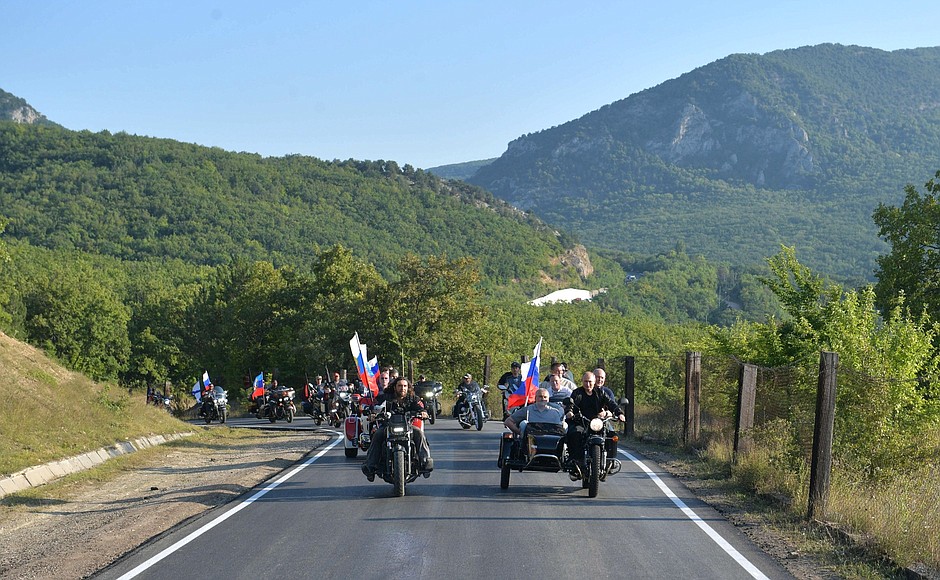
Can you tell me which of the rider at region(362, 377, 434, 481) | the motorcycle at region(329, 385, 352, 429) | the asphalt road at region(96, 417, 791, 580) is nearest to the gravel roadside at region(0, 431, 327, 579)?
the asphalt road at region(96, 417, 791, 580)

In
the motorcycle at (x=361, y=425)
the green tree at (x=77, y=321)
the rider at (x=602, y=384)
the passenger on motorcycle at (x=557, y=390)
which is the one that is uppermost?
the rider at (x=602, y=384)

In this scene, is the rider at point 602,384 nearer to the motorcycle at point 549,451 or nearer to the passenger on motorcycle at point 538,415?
the motorcycle at point 549,451

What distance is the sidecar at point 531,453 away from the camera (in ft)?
45.5

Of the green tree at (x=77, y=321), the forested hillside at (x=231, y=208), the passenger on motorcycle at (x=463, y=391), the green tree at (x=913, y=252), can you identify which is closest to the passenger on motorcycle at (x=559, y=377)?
the passenger on motorcycle at (x=463, y=391)

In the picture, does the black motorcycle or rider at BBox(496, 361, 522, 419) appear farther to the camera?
the black motorcycle

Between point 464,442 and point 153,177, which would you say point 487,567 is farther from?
point 153,177

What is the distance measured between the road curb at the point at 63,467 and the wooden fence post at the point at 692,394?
1099 cm

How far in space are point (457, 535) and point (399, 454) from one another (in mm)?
3154

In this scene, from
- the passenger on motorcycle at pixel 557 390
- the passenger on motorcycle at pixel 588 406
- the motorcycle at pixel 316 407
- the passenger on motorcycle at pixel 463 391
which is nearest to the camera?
the passenger on motorcycle at pixel 588 406

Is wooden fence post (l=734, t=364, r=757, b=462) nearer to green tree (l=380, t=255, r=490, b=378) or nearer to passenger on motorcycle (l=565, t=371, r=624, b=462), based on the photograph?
passenger on motorcycle (l=565, t=371, r=624, b=462)

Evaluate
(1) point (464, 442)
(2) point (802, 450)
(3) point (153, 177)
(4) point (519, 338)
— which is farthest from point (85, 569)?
(3) point (153, 177)

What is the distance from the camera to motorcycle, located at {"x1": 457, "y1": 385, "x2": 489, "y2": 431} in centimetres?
2747

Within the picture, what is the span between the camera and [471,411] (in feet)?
90.8

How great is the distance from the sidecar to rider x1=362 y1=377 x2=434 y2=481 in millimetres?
1012
